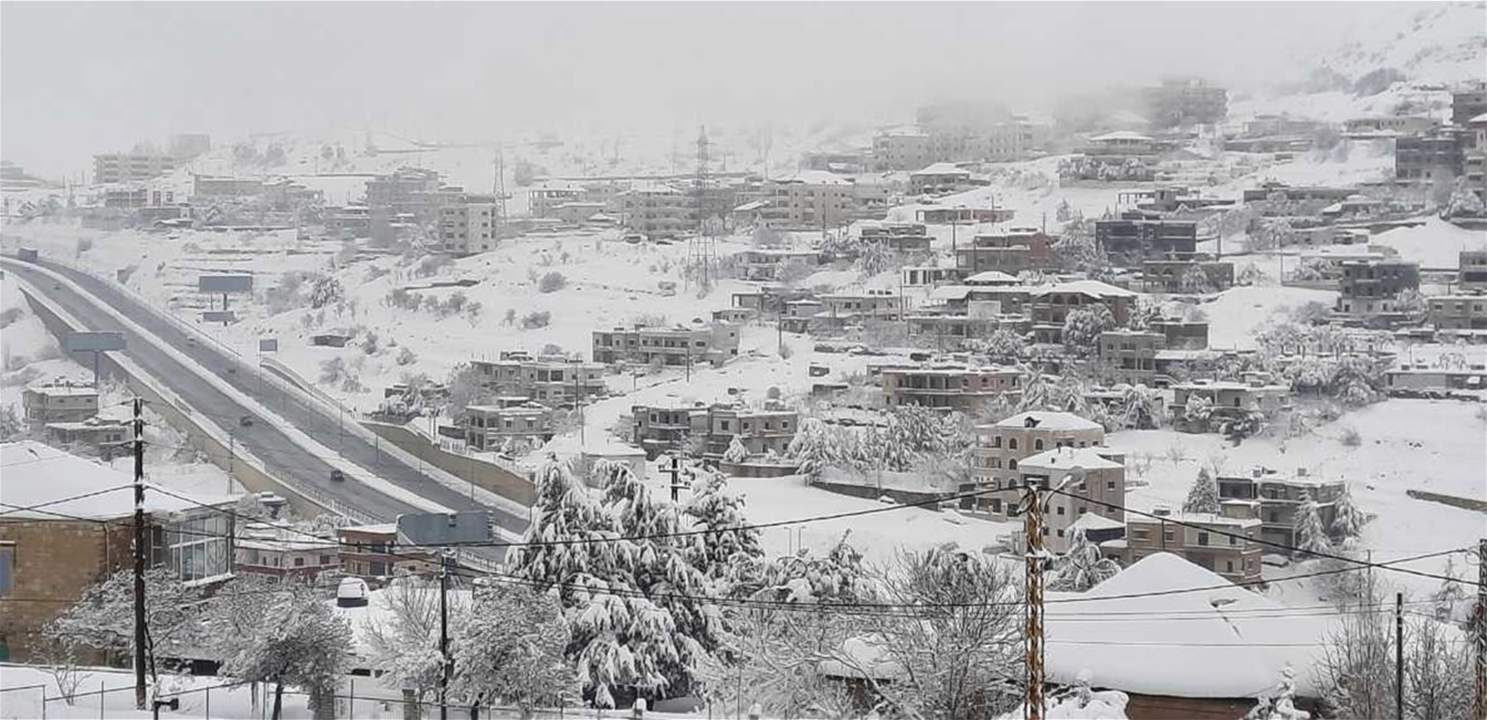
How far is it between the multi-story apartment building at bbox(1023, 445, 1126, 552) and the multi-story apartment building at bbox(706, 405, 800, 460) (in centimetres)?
353

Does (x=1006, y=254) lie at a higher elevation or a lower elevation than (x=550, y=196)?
lower

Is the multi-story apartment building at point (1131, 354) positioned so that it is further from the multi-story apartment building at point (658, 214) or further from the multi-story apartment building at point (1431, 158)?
the multi-story apartment building at point (658, 214)

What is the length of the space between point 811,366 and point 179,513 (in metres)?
15.1

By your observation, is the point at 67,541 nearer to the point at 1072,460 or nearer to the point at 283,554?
the point at 283,554

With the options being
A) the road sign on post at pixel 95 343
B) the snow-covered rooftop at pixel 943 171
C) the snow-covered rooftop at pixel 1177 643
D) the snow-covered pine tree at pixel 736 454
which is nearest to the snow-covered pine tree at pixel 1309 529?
the snow-covered pine tree at pixel 736 454

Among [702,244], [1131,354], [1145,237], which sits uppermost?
[1145,237]

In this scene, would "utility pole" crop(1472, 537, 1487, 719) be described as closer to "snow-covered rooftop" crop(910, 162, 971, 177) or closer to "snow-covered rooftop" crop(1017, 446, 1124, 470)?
"snow-covered rooftop" crop(1017, 446, 1124, 470)

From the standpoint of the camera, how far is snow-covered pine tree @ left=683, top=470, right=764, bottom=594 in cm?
987

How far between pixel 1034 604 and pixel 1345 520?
41.7 feet

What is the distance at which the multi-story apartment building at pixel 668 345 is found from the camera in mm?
25578

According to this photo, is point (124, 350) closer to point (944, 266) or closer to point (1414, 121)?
point (944, 266)

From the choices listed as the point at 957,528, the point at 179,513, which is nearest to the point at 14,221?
the point at 957,528

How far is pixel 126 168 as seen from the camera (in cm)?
5028

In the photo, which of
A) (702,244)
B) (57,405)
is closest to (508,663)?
(57,405)
